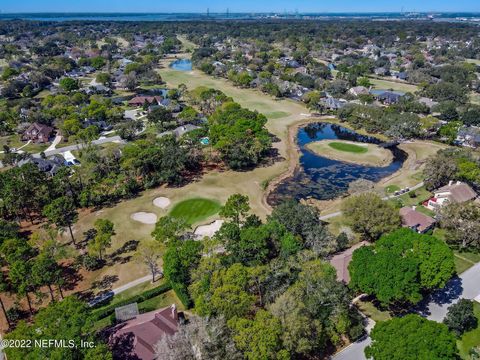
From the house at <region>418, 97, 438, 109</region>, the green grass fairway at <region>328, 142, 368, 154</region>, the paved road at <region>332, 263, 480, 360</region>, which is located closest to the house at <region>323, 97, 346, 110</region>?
the house at <region>418, 97, 438, 109</region>

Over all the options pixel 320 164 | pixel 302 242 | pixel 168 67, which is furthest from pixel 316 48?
pixel 302 242

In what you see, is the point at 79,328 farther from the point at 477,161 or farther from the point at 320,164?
the point at 477,161

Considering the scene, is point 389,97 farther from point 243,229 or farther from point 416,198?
point 243,229

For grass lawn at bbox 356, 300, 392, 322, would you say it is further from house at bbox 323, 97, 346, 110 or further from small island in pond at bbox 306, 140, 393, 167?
house at bbox 323, 97, 346, 110

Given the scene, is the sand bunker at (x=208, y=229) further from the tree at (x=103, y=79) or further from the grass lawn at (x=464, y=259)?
the tree at (x=103, y=79)

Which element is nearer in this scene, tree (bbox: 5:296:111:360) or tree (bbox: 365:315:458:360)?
tree (bbox: 5:296:111:360)
